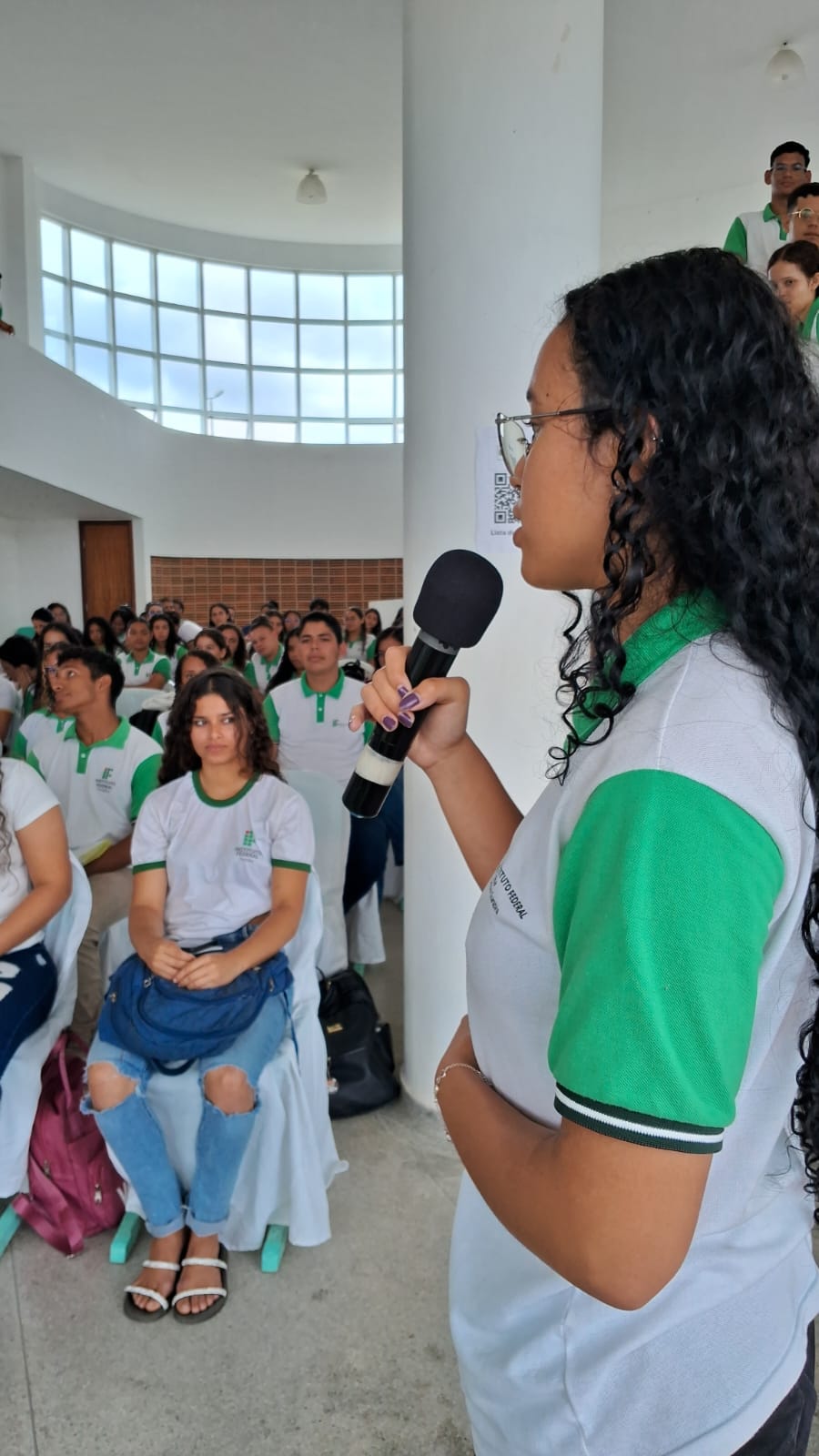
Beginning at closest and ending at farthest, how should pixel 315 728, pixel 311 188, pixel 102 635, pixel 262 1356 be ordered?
1. pixel 262 1356
2. pixel 315 728
3. pixel 102 635
4. pixel 311 188

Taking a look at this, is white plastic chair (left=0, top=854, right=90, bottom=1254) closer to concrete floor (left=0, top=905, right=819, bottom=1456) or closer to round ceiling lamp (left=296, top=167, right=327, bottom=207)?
concrete floor (left=0, top=905, right=819, bottom=1456)

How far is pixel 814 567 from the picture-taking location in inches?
24.9

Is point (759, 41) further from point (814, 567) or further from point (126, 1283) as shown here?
point (126, 1283)

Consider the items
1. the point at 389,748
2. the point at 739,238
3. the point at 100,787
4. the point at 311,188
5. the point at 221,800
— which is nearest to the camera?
the point at 389,748

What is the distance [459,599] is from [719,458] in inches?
18.5

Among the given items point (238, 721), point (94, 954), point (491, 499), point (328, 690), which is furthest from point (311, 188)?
point (94, 954)

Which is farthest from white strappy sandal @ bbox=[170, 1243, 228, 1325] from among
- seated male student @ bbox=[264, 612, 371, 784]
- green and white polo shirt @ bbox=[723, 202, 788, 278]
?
green and white polo shirt @ bbox=[723, 202, 788, 278]

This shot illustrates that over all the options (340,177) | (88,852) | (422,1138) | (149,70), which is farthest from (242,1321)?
(340,177)

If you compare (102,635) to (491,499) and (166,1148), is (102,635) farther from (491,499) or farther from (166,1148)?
(166,1148)

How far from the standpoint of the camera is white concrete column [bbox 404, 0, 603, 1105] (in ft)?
6.97

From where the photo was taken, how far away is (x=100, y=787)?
10.6 ft

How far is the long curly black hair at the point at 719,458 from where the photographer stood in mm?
607

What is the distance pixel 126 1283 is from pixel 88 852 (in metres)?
1.52

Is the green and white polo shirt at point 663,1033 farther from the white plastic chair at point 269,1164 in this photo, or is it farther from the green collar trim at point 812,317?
the green collar trim at point 812,317
